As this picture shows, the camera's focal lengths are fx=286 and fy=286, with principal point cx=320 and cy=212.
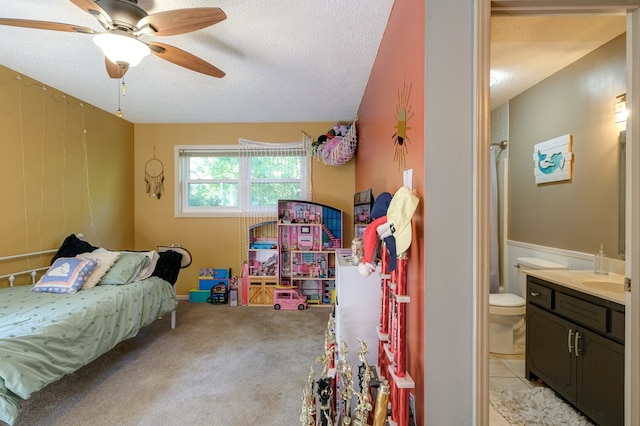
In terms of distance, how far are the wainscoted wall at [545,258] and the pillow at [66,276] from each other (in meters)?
4.06

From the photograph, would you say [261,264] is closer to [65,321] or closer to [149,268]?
[149,268]

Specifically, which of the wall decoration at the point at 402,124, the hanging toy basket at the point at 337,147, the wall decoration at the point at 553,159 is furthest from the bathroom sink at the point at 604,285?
the hanging toy basket at the point at 337,147

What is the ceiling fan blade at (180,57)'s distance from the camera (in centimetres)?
177

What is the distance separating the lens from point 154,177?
4.20 meters

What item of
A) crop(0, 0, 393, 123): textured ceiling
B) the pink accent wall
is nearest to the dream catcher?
crop(0, 0, 393, 123): textured ceiling

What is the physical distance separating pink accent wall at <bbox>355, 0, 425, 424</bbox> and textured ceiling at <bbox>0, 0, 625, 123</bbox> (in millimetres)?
317

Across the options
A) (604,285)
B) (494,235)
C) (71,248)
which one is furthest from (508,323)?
(71,248)

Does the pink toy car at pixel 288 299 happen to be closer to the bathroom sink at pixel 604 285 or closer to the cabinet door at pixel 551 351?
the cabinet door at pixel 551 351

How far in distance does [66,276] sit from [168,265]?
0.83 m

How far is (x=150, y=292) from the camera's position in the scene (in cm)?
266

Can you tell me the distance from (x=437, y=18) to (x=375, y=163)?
137 cm

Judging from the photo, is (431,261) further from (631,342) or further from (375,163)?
(375,163)

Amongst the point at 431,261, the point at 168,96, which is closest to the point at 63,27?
the point at 168,96

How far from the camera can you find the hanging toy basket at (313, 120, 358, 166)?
11.9 feet
